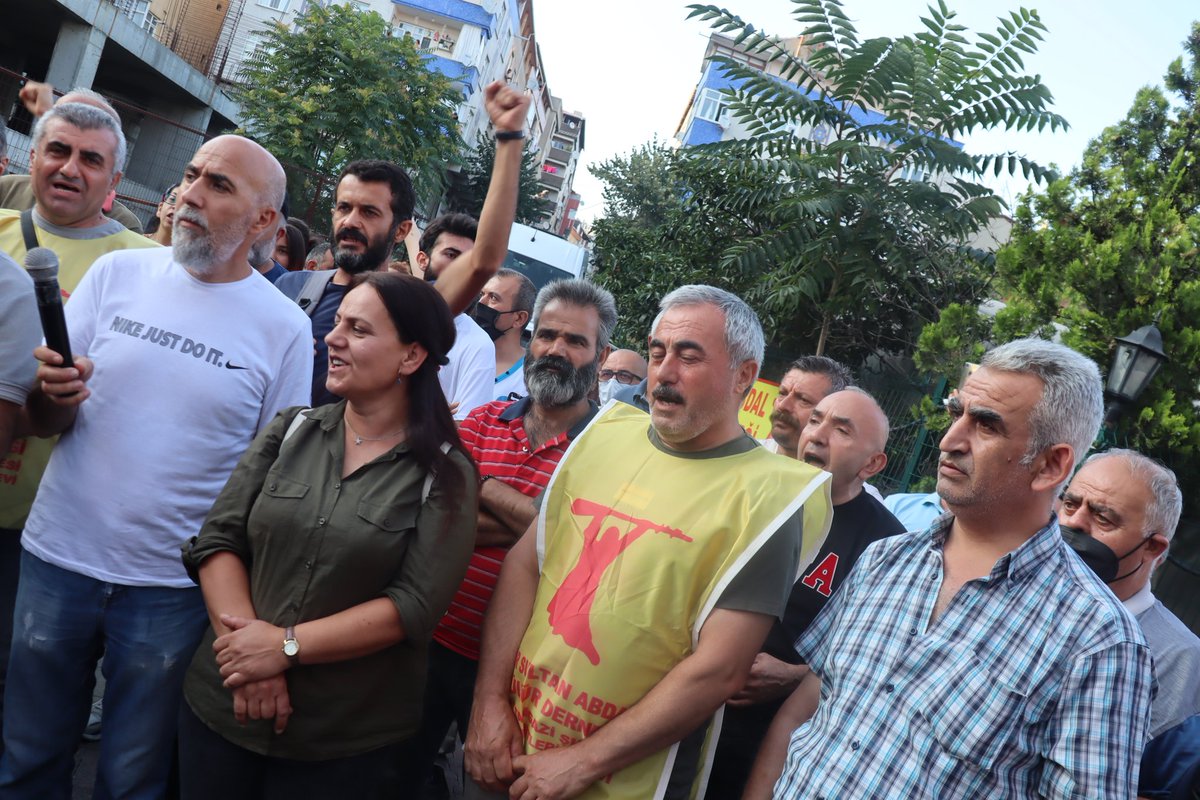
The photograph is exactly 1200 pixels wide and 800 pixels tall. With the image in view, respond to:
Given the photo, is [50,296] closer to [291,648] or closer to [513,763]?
[291,648]

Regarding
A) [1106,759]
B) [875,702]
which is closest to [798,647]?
[875,702]

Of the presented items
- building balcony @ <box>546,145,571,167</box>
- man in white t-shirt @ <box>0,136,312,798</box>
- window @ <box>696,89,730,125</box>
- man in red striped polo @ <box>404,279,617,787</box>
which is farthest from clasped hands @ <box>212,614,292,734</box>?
building balcony @ <box>546,145,571,167</box>

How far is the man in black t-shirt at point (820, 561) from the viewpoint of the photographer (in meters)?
3.09

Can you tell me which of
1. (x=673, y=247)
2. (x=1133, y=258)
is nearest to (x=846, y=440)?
(x=1133, y=258)

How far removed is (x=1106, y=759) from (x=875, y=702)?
528 mm

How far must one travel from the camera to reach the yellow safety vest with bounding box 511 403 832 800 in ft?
8.53

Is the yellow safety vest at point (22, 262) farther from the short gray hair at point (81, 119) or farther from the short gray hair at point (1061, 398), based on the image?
the short gray hair at point (1061, 398)

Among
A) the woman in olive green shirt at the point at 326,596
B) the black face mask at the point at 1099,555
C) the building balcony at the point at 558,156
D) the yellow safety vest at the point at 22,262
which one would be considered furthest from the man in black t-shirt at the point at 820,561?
the building balcony at the point at 558,156

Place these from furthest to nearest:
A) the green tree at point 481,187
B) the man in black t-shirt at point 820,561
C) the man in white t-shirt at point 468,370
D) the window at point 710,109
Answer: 1. the window at point 710,109
2. the green tree at point 481,187
3. the man in white t-shirt at point 468,370
4. the man in black t-shirt at point 820,561

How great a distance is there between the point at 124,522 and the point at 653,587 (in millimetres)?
1667

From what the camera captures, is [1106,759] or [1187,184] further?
[1187,184]

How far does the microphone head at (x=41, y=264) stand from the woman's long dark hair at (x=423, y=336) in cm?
87

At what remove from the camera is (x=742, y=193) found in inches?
543

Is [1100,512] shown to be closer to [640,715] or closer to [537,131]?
[640,715]
